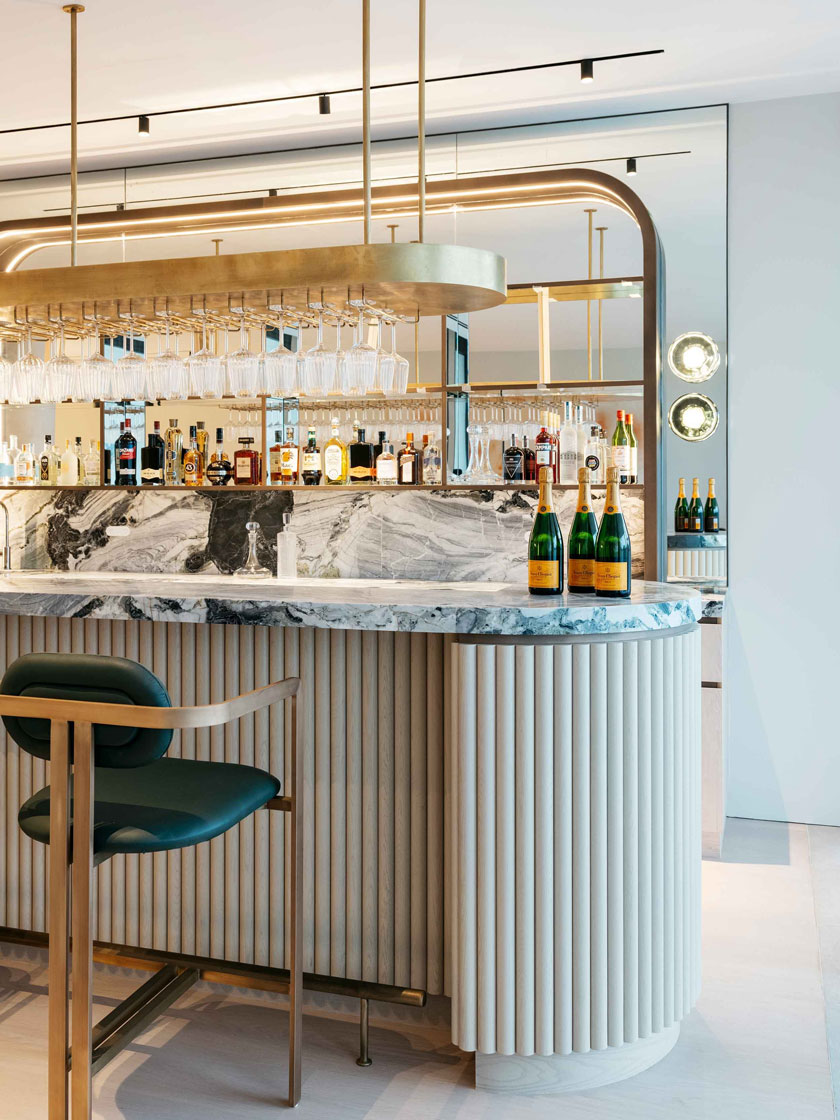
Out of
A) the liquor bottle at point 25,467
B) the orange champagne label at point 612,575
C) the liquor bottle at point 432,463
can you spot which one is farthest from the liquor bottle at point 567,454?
the liquor bottle at point 25,467

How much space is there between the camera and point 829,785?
13.9 feet

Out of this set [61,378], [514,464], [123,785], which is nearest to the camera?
[123,785]

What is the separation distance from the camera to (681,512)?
4.27 m

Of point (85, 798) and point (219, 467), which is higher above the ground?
point (219, 467)

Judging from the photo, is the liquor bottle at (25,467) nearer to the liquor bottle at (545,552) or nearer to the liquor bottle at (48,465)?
the liquor bottle at (48,465)

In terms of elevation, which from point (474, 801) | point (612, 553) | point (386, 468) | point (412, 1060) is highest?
point (386, 468)

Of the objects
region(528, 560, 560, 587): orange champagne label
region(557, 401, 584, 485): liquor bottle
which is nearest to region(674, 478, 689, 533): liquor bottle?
region(557, 401, 584, 485): liquor bottle

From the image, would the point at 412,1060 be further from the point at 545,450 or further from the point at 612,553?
the point at 545,450

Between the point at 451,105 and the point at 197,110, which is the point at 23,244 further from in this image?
the point at 451,105

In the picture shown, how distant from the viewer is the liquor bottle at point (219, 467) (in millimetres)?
4039

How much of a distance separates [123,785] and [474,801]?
0.74 meters

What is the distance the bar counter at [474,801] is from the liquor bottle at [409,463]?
4.40 ft

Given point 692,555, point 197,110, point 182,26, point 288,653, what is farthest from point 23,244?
point 692,555

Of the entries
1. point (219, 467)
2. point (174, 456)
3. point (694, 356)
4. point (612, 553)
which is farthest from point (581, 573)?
point (174, 456)
